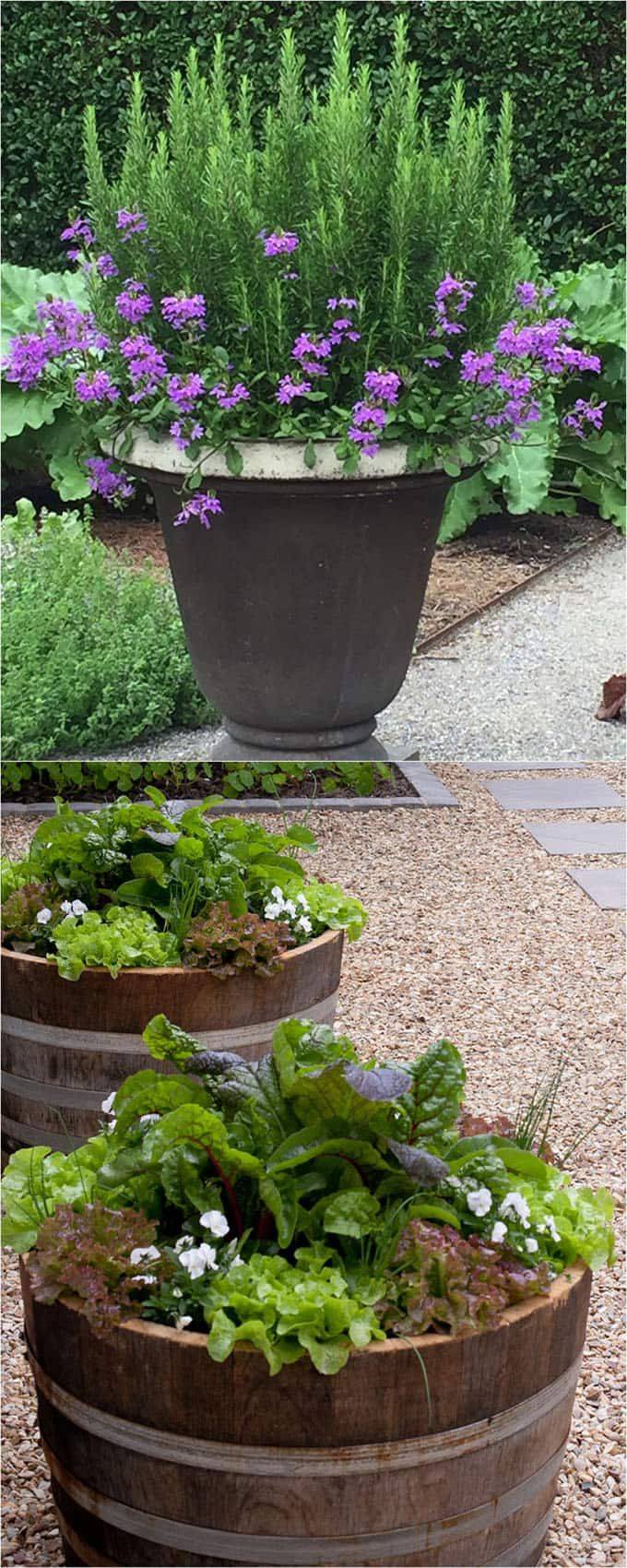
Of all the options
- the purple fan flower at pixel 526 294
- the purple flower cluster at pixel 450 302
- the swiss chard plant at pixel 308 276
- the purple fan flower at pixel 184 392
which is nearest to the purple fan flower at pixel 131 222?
the swiss chard plant at pixel 308 276

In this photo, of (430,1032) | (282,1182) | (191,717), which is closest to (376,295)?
(191,717)

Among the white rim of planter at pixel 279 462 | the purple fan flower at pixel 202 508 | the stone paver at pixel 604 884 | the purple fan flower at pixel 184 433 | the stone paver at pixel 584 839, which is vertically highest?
the purple fan flower at pixel 184 433

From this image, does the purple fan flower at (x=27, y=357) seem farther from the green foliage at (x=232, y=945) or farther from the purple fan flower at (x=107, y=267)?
the green foliage at (x=232, y=945)

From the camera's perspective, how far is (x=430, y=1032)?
2.58 m

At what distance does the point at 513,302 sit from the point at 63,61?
2.72 ft

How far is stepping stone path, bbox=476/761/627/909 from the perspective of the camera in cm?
295

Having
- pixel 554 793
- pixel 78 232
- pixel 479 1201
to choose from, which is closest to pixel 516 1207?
pixel 479 1201

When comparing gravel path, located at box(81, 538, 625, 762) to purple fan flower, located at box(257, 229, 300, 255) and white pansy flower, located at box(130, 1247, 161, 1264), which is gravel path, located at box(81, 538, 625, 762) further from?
white pansy flower, located at box(130, 1247, 161, 1264)

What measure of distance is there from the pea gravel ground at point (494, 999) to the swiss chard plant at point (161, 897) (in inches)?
17.8

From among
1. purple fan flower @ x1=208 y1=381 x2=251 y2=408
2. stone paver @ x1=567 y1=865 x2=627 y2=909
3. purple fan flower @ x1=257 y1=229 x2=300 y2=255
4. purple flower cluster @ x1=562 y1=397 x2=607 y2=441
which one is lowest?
stone paver @ x1=567 y1=865 x2=627 y2=909

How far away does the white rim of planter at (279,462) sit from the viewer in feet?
7.68

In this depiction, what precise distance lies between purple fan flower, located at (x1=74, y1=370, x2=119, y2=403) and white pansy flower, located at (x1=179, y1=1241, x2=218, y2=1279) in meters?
1.70

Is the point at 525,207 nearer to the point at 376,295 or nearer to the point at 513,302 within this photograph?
the point at 513,302

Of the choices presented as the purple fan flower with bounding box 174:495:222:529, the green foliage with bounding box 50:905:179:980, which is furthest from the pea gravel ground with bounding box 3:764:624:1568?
the purple fan flower with bounding box 174:495:222:529
